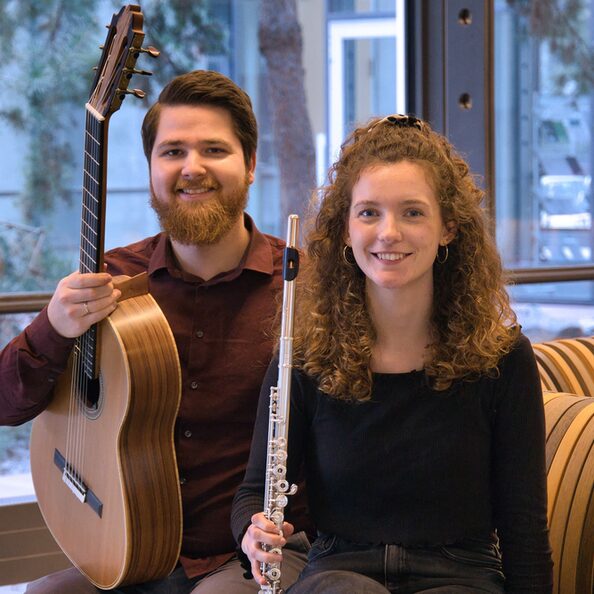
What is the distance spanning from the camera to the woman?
1.63 meters

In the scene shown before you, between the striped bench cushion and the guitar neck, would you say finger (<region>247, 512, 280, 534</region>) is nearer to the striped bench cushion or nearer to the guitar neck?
the guitar neck

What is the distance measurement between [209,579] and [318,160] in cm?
190

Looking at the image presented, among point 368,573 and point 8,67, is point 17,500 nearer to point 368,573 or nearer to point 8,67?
point 8,67

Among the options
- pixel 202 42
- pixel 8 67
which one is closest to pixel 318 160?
pixel 202 42

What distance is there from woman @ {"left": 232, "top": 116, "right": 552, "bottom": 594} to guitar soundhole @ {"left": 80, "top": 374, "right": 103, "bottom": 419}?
0.35m

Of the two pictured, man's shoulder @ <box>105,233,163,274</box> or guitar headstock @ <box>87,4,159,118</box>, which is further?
man's shoulder @ <box>105,233,163,274</box>

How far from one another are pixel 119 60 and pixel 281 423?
73 centimetres

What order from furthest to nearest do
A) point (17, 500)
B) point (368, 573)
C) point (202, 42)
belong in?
point (202, 42) → point (17, 500) → point (368, 573)

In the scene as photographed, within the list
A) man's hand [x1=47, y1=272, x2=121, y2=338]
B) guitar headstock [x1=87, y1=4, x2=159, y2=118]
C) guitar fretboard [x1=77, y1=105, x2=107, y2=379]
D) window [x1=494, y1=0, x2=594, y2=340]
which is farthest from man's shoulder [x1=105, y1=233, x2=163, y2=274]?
window [x1=494, y1=0, x2=594, y2=340]

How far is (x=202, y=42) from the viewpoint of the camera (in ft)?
10.6

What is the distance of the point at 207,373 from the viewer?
1.92 metres

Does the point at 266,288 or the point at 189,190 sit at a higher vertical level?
the point at 189,190

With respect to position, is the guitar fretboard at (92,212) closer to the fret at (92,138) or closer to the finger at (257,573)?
the fret at (92,138)

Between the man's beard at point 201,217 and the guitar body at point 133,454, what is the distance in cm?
16
